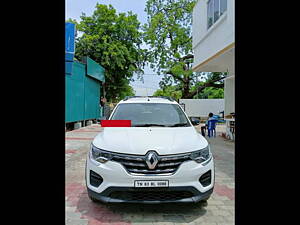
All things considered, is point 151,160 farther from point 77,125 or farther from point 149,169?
point 77,125

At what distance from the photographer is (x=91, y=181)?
128 inches

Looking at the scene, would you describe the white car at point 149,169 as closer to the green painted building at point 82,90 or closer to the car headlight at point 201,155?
the car headlight at point 201,155

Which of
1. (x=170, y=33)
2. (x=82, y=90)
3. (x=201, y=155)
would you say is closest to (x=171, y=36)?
(x=170, y=33)

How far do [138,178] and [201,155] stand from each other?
35.2 inches

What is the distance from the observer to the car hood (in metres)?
3.12

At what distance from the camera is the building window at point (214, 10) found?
8.83 metres

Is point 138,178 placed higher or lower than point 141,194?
higher

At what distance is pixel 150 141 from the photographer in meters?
3.24

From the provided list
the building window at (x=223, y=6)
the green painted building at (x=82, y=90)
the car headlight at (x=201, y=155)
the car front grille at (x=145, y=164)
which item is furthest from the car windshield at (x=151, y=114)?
the green painted building at (x=82, y=90)

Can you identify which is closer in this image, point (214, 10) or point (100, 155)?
point (100, 155)

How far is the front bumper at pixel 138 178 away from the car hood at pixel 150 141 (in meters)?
0.22
